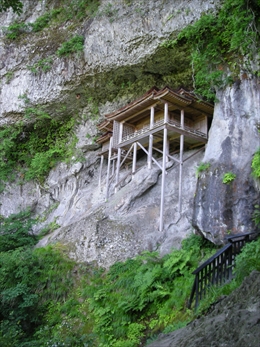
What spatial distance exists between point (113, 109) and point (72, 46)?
4486mm

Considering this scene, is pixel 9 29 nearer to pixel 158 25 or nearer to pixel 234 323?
pixel 158 25

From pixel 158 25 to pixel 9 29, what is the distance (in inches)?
515

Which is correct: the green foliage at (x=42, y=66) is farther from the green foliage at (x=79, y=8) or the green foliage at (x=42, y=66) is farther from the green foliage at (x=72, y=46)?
the green foliage at (x=79, y=8)

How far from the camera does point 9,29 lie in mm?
25234

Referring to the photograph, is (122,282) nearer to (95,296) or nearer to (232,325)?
(95,296)

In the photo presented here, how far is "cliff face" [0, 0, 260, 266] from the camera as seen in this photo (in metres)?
12.1

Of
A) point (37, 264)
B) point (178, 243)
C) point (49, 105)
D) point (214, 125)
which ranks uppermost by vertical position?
point (49, 105)

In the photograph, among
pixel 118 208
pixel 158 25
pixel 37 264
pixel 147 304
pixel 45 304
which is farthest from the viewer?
pixel 158 25

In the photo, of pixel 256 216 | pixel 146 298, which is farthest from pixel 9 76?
pixel 256 216

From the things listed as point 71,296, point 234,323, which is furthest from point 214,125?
point 234,323

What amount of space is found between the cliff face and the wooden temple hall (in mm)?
921

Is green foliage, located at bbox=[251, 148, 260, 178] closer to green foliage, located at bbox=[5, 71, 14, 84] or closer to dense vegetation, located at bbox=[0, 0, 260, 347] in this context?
dense vegetation, located at bbox=[0, 0, 260, 347]

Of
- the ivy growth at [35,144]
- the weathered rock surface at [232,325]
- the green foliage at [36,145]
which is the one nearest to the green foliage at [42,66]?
the ivy growth at [35,144]

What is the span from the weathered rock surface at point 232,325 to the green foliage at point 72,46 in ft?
60.4
